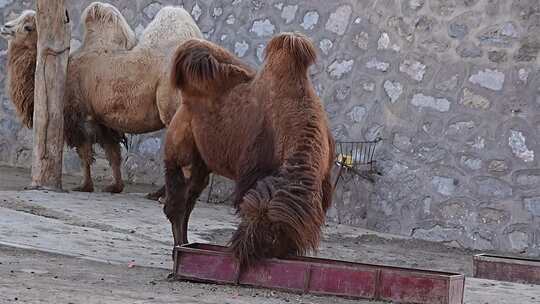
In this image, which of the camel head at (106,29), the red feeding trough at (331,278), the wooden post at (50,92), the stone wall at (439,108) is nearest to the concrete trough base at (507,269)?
the stone wall at (439,108)

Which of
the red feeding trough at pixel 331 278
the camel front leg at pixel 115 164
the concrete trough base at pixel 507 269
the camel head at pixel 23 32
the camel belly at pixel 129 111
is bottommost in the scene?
the red feeding trough at pixel 331 278

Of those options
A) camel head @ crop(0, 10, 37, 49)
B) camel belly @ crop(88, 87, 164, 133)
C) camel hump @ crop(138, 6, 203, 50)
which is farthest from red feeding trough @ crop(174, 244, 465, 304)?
camel head @ crop(0, 10, 37, 49)

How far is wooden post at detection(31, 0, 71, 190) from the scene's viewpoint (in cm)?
962

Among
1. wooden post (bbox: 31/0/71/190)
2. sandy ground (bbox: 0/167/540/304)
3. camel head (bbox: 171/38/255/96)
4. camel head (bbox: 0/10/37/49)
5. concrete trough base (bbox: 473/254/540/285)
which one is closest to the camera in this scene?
sandy ground (bbox: 0/167/540/304)

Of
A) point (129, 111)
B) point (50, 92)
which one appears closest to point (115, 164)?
point (129, 111)

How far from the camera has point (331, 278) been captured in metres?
5.29

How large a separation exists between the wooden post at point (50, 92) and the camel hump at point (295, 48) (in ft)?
13.1

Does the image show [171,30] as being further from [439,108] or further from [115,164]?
[439,108]

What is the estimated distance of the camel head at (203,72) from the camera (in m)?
6.31

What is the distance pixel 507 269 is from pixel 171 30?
4344 millimetres

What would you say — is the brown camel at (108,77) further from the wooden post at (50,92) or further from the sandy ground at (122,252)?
the sandy ground at (122,252)

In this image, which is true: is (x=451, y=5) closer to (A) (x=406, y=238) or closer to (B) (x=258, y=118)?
(A) (x=406, y=238)

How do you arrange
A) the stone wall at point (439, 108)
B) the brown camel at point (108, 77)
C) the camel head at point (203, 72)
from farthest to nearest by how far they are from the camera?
the brown camel at point (108, 77)
the stone wall at point (439, 108)
the camel head at point (203, 72)

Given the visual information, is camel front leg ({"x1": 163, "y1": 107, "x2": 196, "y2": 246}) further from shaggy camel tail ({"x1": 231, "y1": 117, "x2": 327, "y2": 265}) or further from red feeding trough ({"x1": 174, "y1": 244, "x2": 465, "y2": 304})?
shaggy camel tail ({"x1": 231, "y1": 117, "x2": 327, "y2": 265})
